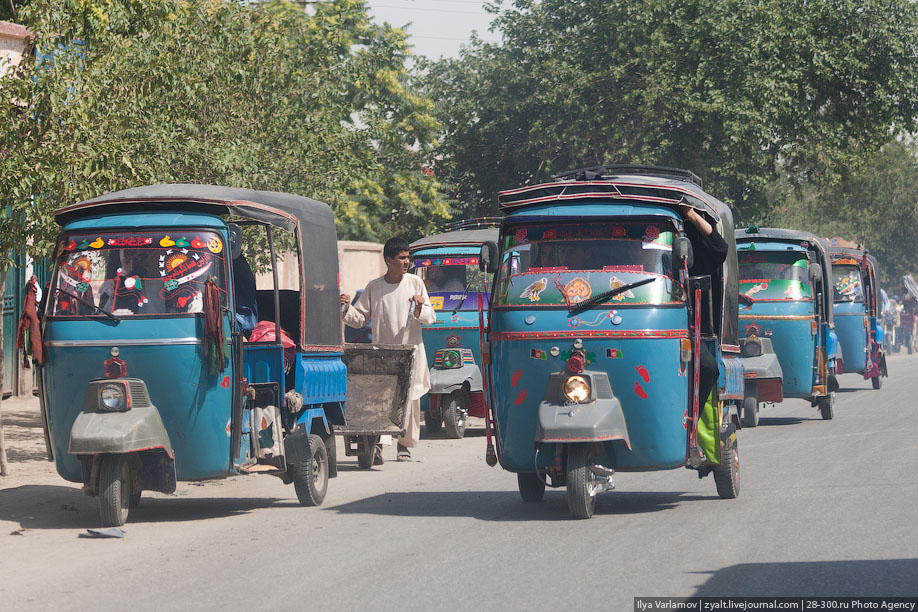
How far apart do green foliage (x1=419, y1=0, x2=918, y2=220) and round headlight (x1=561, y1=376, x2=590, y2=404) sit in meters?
22.8

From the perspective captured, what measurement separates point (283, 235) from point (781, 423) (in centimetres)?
822

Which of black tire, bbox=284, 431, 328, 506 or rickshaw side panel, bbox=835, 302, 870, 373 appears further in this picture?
rickshaw side panel, bbox=835, 302, 870, 373

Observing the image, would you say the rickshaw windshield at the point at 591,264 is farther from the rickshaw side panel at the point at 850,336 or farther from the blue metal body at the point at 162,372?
the rickshaw side panel at the point at 850,336

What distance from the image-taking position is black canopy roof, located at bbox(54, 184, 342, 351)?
32.4 feet

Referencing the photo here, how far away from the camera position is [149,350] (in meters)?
9.48

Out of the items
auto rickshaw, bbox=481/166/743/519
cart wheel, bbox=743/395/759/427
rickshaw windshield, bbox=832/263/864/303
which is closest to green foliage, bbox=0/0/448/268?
auto rickshaw, bbox=481/166/743/519

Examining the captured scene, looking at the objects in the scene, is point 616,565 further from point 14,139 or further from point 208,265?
point 14,139

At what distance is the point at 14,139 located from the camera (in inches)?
470

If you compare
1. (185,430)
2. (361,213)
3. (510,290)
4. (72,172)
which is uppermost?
(361,213)

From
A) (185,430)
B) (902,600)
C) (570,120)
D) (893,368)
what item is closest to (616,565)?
(902,600)

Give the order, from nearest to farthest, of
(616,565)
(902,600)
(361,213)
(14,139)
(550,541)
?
(902,600) < (616,565) < (550,541) < (14,139) < (361,213)

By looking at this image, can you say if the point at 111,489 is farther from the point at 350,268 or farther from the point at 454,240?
the point at 350,268

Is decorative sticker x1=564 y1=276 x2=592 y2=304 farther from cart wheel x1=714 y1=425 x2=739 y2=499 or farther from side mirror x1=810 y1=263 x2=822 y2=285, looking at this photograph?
side mirror x1=810 y1=263 x2=822 y2=285

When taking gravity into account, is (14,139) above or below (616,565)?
above
